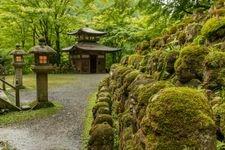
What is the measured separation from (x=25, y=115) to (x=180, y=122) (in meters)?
9.72

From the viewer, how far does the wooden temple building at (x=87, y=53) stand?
33219 millimetres

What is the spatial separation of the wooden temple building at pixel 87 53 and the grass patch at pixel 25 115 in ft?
68.8

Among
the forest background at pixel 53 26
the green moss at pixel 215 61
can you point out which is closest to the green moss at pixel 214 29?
the green moss at pixel 215 61

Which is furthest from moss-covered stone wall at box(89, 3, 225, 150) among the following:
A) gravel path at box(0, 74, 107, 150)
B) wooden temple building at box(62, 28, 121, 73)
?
wooden temple building at box(62, 28, 121, 73)

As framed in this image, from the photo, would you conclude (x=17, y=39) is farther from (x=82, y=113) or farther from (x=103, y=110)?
(x=103, y=110)

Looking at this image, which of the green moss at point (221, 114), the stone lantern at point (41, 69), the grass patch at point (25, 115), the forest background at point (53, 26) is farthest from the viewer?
the forest background at point (53, 26)

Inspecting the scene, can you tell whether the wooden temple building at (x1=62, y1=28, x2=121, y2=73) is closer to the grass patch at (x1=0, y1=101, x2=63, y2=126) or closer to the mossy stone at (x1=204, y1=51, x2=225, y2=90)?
the grass patch at (x1=0, y1=101, x2=63, y2=126)

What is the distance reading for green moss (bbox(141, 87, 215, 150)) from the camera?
6.19ft

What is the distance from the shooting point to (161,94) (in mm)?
2090

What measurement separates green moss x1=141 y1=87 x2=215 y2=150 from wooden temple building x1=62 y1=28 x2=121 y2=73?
30611 millimetres

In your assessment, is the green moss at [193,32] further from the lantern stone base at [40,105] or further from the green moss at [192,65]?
the lantern stone base at [40,105]

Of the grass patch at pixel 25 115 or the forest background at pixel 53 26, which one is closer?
the grass patch at pixel 25 115

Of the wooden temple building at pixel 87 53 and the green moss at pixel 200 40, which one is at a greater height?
the green moss at pixel 200 40

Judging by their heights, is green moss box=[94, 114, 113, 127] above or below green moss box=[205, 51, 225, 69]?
below
